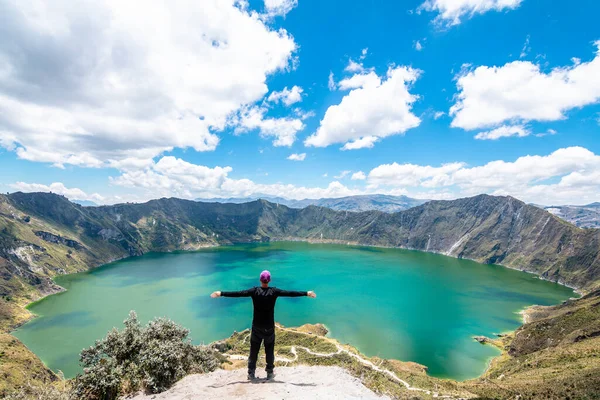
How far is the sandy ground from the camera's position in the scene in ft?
42.6

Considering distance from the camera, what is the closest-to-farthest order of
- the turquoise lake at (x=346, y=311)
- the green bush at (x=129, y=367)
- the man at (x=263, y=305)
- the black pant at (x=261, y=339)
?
the man at (x=263, y=305), the black pant at (x=261, y=339), the green bush at (x=129, y=367), the turquoise lake at (x=346, y=311)

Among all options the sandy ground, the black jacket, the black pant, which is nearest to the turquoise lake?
the sandy ground

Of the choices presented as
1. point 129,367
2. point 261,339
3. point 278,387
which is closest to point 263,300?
point 261,339

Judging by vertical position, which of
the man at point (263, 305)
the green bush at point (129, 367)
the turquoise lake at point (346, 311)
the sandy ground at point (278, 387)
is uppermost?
the man at point (263, 305)

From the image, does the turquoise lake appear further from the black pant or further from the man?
the man

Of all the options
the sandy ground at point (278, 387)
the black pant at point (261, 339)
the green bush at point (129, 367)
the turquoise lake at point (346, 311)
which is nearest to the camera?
the sandy ground at point (278, 387)

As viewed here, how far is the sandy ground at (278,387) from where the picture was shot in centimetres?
1298

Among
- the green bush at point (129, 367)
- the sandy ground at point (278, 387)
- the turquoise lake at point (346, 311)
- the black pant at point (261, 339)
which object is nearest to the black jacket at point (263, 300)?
the black pant at point (261, 339)

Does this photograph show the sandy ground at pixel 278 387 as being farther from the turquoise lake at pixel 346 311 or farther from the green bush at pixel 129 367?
the turquoise lake at pixel 346 311

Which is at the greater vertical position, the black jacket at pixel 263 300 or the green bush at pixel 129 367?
the black jacket at pixel 263 300

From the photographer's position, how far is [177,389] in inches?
602

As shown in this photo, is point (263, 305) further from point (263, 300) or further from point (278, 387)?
point (278, 387)

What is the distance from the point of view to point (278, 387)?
44.3ft

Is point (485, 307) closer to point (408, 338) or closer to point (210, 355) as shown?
point (408, 338)
